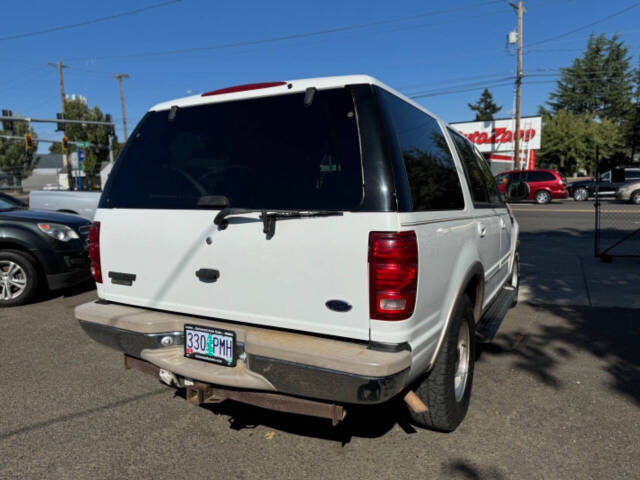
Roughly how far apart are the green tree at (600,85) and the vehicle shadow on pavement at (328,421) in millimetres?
67601

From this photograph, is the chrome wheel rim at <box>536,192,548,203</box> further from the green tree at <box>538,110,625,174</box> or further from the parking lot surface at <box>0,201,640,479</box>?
the green tree at <box>538,110,625,174</box>

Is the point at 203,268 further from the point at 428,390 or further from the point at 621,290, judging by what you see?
the point at 621,290

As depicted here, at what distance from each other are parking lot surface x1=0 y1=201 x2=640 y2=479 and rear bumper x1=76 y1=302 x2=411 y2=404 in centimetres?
58

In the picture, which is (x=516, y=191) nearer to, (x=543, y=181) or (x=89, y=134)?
(x=543, y=181)

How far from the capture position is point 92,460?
2.58 metres

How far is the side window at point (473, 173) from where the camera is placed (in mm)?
3465

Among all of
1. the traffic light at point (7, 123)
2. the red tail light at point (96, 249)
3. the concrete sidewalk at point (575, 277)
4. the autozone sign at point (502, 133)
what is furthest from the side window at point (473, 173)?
the autozone sign at point (502, 133)

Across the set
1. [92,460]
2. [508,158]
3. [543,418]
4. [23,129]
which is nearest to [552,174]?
[508,158]

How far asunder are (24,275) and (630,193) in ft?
76.8

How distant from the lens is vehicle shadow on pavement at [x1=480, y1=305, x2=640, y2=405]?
3676 millimetres

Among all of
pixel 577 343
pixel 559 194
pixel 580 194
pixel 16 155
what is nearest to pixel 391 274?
pixel 577 343

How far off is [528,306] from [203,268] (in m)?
4.59

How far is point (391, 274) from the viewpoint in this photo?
6.68 ft

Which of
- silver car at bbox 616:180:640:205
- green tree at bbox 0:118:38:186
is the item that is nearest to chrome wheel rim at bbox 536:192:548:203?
silver car at bbox 616:180:640:205
